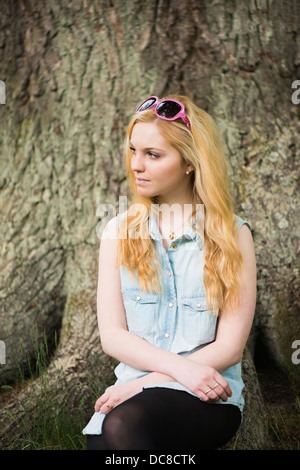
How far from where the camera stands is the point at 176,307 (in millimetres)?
2305

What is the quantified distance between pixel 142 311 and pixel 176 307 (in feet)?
0.49

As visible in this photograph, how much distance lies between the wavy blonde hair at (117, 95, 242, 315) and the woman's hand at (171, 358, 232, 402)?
0.89 ft

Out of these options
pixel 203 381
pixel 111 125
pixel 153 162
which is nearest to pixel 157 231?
pixel 153 162

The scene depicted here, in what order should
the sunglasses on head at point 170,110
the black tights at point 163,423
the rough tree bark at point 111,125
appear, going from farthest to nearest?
the rough tree bark at point 111,125 → the sunglasses on head at point 170,110 → the black tights at point 163,423

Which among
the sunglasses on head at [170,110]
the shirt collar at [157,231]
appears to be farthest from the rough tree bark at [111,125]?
the sunglasses on head at [170,110]

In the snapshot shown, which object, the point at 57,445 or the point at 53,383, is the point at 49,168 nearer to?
the point at 53,383

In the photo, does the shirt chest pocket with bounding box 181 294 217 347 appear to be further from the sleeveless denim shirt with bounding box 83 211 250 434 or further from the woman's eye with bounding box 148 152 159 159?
the woman's eye with bounding box 148 152 159 159

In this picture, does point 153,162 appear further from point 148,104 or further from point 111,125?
point 111,125

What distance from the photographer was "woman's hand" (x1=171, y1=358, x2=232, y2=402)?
2.03 metres

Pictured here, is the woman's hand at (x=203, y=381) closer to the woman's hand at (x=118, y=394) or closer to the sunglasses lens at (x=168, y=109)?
the woman's hand at (x=118, y=394)

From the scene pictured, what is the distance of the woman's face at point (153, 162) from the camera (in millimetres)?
2270

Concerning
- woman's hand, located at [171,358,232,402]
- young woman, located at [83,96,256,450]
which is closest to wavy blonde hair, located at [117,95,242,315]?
young woman, located at [83,96,256,450]

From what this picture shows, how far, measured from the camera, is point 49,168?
3314 millimetres

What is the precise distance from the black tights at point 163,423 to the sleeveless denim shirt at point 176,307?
208 mm
